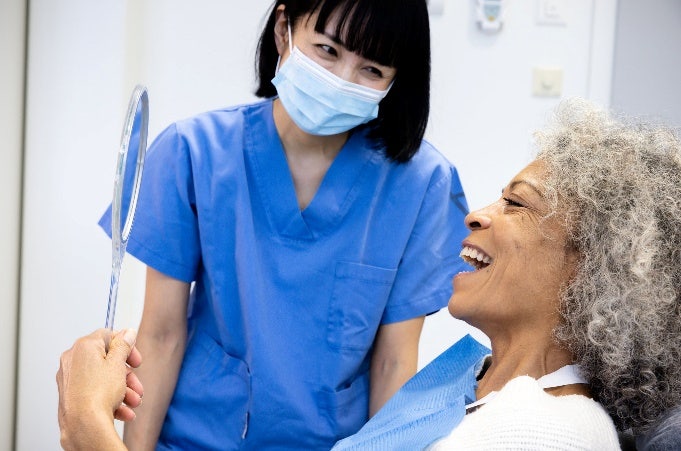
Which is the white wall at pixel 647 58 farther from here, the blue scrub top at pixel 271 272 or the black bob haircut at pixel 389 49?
the blue scrub top at pixel 271 272

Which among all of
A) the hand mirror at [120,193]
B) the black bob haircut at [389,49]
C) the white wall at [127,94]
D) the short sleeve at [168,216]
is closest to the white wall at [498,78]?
the white wall at [127,94]

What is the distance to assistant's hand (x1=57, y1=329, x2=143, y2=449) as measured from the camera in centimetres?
103

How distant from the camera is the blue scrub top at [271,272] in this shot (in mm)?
1557

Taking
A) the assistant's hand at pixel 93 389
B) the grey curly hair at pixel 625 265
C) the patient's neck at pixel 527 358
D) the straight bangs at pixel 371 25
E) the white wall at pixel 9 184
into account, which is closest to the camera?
the assistant's hand at pixel 93 389

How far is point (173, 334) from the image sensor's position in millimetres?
1580

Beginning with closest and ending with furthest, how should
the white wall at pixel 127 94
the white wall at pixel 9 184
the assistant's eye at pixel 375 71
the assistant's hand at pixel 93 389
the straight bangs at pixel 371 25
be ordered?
1. the assistant's hand at pixel 93 389
2. the straight bangs at pixel 371 25
3. the assistant's eye at pixel 375 71
4. the white wall at pixel 9 184
5. the white wall at pixel 127 94

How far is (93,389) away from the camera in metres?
1.04

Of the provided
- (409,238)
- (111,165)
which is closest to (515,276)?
(409,238)

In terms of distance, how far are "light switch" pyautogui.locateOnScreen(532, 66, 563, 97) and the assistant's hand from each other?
2.12m

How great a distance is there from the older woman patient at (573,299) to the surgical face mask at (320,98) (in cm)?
39

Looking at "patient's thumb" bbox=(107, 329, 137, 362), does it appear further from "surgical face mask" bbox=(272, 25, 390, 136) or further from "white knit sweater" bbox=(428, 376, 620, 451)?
"surgical face mask" bbox=(272, 25, 390, 136)

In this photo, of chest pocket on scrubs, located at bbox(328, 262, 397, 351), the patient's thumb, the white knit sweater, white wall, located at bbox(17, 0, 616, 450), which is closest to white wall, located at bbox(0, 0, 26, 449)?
white wall, located at bbox(17, 0, 616, 450)

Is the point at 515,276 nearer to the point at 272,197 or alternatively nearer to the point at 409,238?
the point at 409,238

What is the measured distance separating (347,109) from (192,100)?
4.29 ft
